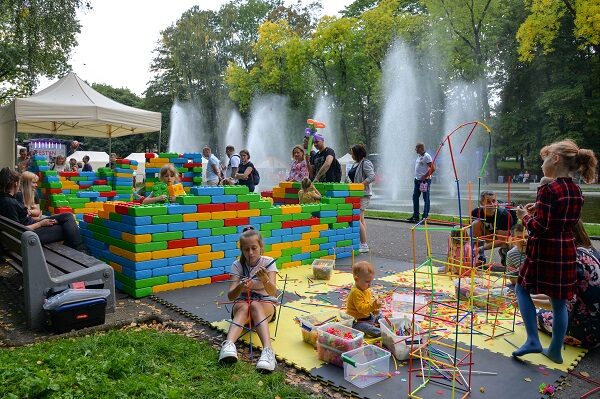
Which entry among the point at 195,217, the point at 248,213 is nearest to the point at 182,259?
the point at 195,217

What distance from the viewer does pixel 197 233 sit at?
5.68m

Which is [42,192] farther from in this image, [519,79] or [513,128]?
[519,79]

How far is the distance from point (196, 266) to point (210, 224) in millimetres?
554

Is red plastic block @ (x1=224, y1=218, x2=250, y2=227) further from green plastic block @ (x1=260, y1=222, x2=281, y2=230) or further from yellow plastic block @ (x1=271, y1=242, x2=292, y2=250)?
yellow plastic block @ (x1=271, y1=242, x2=292, y2=250)

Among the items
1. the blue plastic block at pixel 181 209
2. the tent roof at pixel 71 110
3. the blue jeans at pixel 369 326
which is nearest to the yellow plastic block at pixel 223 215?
the blue plastic block at pixel 181 209

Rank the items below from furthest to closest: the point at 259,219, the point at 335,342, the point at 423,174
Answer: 1. the point at 423,174
2. the point at 259,219
3. the point at 335,342

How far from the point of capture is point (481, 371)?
3346 mm

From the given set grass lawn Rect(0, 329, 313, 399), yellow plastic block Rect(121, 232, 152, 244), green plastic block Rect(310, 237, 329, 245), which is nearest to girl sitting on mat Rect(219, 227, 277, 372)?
grass lawn Rect(0, 329, 313, 399)

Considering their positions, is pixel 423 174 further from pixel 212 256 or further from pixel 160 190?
pixel 212 256

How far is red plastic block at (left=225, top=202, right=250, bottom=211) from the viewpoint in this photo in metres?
6.00

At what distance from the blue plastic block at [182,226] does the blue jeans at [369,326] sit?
8.37ft

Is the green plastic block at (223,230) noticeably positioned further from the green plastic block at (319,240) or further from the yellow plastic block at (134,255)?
the green plastic block at (319,240)

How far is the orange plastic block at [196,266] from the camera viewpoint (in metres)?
5.59

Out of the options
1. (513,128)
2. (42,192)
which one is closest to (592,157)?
(42,192)
